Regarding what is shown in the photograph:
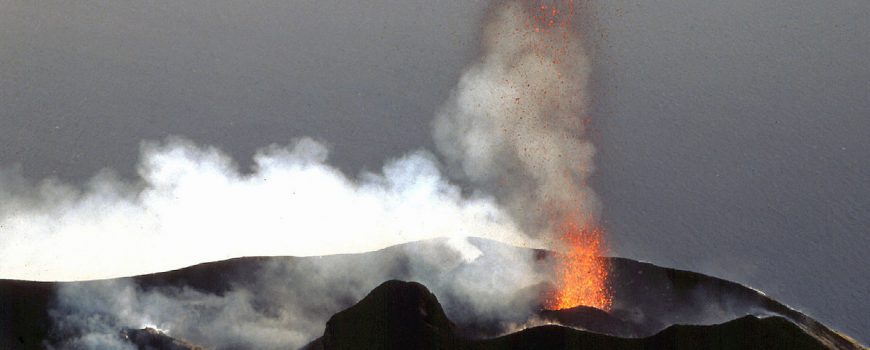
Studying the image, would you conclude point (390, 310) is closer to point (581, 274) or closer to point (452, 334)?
point (452, 334)

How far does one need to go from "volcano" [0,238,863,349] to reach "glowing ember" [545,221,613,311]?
0.46m

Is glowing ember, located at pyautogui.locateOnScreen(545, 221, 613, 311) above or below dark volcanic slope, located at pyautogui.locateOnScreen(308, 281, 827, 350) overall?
above

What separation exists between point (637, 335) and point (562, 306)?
12.3ft

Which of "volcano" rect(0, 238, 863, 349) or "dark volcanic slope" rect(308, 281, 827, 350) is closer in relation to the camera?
"dark volcanic slope" rect(308, 281, 827, 350)

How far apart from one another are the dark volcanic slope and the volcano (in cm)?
4

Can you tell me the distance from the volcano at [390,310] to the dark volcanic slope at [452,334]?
42 millimetres

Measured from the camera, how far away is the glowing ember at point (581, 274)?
4525 cm

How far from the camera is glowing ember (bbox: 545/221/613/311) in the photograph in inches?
1781

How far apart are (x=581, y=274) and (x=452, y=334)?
8614 mm

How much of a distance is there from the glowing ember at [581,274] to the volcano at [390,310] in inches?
18.3

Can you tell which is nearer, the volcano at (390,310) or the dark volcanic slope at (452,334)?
the dark volcanic slope at (452,334)

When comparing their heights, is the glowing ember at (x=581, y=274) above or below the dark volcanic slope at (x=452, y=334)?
above

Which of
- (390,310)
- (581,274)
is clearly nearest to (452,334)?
(390,310)

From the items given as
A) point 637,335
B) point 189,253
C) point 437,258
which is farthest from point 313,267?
point 189,253
